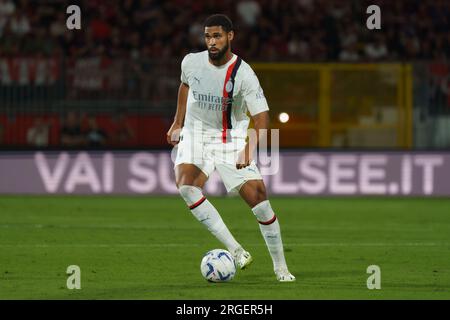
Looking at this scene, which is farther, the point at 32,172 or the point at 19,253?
the point at 32,172

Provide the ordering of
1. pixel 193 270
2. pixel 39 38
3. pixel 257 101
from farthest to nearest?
pixel 39 38 → pixel 193 270 → pixel 257 101

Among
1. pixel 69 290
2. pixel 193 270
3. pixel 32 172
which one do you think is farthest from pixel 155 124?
pixel 69 290

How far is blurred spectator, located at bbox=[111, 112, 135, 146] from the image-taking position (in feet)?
68.1

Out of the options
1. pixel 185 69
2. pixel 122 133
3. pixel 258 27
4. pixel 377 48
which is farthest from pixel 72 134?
pixel 185 69

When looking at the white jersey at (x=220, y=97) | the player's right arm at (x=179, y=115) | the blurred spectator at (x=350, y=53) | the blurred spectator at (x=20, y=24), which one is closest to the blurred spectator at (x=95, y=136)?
the blurred spectator at (x=20, y=24)

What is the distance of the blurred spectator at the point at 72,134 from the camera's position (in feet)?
67.6

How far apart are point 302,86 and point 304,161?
1.62 metres

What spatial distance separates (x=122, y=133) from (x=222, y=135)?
1047 cm

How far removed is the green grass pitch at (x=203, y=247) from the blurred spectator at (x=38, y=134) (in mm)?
1088

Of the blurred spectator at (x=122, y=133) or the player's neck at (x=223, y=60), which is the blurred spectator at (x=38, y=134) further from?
the player's neck at (x=223, y=60)

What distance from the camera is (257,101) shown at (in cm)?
1021

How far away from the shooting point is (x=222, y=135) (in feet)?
34.4
